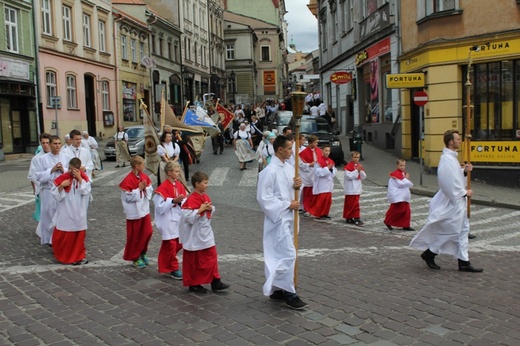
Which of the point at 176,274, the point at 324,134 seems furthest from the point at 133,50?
the point at 176,274

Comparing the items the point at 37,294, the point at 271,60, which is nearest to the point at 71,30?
the point at 37,294

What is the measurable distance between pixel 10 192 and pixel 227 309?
1254 centimetres

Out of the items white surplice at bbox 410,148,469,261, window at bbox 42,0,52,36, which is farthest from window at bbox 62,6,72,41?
white surplice at bbox 410,148,469,261

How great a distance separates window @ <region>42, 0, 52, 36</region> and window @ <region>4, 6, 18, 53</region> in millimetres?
2362

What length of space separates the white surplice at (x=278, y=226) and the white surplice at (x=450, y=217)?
2483mm

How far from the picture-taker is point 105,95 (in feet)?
119

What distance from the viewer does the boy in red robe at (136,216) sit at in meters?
8.02

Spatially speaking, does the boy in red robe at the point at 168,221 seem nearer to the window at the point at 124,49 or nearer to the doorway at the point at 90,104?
the doorway at the point at 90,104

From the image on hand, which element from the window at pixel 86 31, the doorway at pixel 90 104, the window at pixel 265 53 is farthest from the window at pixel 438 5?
the window at pixel 265 53

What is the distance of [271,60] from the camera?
83.6 m

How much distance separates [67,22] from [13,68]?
706 centimetres

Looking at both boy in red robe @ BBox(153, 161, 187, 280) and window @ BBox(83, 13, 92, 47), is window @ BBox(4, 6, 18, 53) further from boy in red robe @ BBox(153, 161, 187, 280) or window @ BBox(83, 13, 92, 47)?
boy in red robe @ BBox(153, 161, 187, 280)

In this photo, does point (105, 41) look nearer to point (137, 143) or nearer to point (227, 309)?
point (137, 143)

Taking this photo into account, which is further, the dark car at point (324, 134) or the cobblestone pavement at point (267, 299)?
the dark car at point (324, 134)
